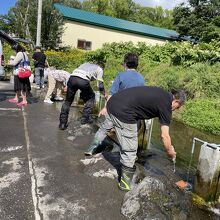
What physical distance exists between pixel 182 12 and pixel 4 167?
30141 millimetres

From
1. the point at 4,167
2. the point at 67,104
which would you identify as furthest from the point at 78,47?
the point at 4,167

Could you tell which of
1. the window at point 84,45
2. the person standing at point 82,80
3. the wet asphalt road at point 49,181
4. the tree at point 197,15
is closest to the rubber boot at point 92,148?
the wet asphalt road at point 49,181

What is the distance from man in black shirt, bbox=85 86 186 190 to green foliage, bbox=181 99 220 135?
5.83 m

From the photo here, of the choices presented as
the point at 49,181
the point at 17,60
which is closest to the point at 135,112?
the point at 49,181

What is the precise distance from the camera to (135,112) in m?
3.82

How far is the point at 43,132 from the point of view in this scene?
6.47 meters

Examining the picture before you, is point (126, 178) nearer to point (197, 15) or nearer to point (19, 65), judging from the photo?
point (19, 65)

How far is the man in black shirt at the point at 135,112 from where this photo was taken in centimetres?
362

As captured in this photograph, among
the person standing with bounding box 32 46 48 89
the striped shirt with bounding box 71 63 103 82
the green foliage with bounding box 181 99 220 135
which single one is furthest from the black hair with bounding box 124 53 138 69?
the person standing with bounding box 32 46 48 89

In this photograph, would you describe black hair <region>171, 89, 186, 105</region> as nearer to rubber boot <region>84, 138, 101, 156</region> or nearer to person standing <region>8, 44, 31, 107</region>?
rubber boot <region>84, 138, 101, 156</region>

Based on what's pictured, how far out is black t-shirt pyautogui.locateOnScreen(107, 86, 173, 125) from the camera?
142 inches

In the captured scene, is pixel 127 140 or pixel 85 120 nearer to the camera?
pixel 127 140

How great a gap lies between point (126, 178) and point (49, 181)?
1.12 metres

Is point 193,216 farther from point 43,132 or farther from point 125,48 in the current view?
point 125,48
